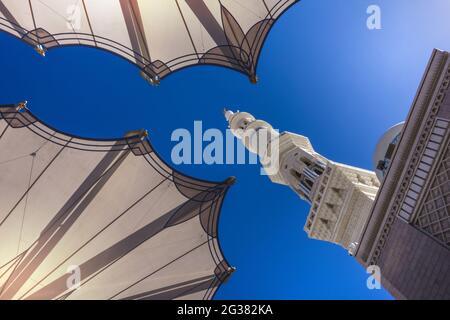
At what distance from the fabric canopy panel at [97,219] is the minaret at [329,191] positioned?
568 inches

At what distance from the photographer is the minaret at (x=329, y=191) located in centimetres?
2472

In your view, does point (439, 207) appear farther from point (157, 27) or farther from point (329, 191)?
point (329, 191)

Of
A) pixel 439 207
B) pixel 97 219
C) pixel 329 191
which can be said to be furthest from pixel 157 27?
pixel 329 191

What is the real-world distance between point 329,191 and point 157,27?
19.6 m

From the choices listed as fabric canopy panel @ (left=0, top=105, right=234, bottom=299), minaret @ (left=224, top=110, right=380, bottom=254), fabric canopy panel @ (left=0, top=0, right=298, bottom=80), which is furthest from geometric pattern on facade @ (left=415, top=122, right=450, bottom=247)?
minaret @ (left=224, top=110, right=380, bottom=254)

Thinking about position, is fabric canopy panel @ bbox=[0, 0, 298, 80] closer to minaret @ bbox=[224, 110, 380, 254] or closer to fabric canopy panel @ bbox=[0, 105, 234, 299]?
fabric canopy panel @ bbox=[0, 105, 234, 299]

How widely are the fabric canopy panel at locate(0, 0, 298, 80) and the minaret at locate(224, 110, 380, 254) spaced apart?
54.1ft

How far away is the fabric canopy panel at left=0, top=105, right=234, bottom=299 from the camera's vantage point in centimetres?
981

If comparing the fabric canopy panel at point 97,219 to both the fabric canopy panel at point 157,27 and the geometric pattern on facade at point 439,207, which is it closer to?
the fabric canopy panel at point 157,27

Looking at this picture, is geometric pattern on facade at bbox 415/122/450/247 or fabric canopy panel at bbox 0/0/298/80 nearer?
geometric pattern on facade at bbox 415/122/450/247

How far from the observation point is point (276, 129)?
38.1 meters
